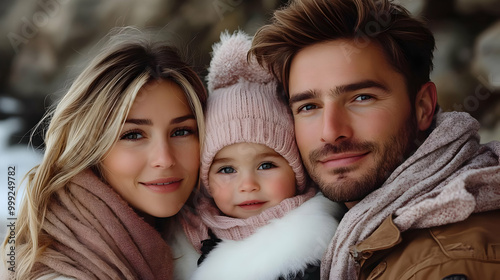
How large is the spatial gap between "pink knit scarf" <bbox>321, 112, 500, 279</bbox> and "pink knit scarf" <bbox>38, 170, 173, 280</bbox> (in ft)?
1.57

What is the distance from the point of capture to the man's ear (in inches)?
52.4

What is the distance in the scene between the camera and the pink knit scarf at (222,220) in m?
1.33

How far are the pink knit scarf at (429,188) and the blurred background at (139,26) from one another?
21 centimetres

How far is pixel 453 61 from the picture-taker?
1.42 meters

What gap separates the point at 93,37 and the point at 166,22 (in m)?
0.22

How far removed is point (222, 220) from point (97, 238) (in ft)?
1.11

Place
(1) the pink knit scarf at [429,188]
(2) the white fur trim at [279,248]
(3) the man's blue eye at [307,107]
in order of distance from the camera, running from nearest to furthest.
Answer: (1) the pink knit scarf at [429,188], (2) the white fur trim at [279,248], (3) the man's blue eye at [307,107]

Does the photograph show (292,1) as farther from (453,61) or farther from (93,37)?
(93,37)

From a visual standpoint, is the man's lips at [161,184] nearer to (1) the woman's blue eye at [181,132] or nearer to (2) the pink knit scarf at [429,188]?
→ (1) the woman's blue eye at [181,132]

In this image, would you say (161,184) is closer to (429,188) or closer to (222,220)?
(222,220)

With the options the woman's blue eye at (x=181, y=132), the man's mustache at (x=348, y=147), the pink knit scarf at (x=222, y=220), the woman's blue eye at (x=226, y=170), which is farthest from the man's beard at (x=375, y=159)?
the woman's blue eye at (x=181, y=132)

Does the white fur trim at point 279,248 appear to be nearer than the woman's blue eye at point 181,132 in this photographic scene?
Yes

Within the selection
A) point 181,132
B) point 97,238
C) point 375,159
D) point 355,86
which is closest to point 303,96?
point 355,86

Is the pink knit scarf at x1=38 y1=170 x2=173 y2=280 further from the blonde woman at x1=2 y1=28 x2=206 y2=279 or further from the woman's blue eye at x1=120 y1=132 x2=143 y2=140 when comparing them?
the woman's blue eye at x1=120 y1=132 x2=143 y2=140
